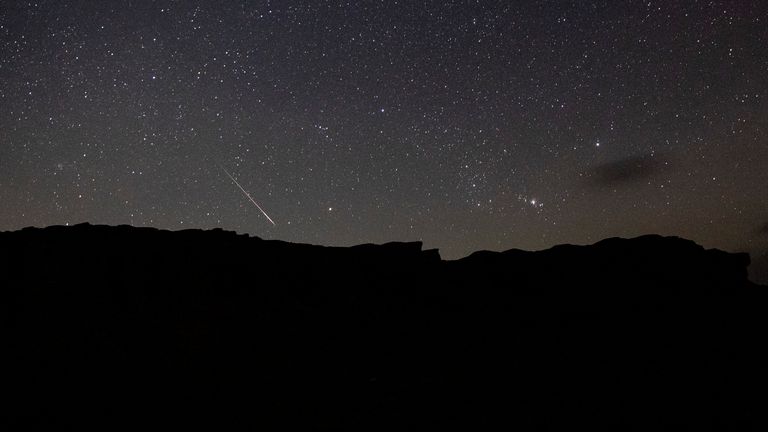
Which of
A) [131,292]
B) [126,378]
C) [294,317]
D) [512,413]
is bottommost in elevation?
[512,413]

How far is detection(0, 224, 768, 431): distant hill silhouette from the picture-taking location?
13625 mm

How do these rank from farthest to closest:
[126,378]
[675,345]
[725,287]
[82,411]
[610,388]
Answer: [725,287]
[675,345]
[610,388]
[126,378]
[82,411]

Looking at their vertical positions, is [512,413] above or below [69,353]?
below

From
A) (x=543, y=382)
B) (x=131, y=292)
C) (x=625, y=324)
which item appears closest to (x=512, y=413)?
(x=543, y=382)

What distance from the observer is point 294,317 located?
17625 millimetres

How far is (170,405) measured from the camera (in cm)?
1337

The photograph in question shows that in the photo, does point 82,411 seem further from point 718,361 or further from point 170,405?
point 718,361

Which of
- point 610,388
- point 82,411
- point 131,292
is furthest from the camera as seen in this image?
point 131,292

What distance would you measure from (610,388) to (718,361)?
491 cm

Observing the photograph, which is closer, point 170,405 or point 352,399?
point 170,405

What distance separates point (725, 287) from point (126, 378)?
2312cm

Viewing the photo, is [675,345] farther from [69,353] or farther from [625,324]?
[69,353]

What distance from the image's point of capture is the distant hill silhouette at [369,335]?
13.6 metres

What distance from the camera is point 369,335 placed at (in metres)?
17.6
